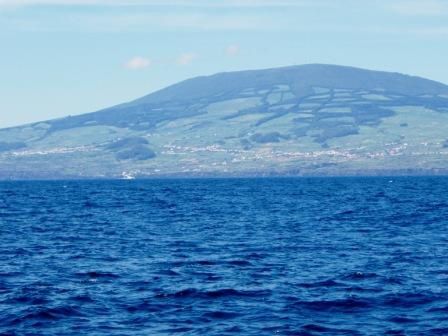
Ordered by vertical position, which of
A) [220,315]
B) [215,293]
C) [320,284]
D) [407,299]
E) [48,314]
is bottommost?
[407,299]

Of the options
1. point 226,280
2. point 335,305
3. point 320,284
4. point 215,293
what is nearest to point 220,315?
point 215,293

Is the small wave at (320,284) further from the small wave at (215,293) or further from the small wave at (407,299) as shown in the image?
the small wave at (407,299)

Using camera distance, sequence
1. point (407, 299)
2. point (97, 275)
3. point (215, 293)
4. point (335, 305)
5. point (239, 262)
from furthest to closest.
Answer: point (239, 262)
point (97, 275)
point (215, 293)
point (407, 299)
point (335, 305)

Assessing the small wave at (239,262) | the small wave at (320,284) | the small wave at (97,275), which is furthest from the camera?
the small wave at (239,262)

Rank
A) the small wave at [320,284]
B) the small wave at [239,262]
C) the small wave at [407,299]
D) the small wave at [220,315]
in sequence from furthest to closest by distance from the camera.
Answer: the small wave at [239,262]
the small wave at [320,284]
the small wave at [407,299]
the small wave at [220,315]

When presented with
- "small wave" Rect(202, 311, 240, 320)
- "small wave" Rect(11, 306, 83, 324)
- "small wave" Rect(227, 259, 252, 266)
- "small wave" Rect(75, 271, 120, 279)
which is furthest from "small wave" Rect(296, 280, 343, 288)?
"small wave" Rect(11, 306, 83, 324)

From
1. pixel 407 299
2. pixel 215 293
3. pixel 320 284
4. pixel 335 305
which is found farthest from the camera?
pixel 320 284

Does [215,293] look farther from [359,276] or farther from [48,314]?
[359,276]

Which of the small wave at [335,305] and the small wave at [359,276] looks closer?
the small wave at [335,305]

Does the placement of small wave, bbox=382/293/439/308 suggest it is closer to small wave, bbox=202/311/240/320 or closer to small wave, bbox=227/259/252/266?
small wave, bbox=202/311/240/320

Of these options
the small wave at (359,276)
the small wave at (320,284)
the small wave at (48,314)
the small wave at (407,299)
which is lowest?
the small wave at (407,299)

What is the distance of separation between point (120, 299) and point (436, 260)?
61.6 feet

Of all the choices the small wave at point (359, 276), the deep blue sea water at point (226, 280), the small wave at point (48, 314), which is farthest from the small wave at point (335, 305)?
the small wave at point (48, 314)

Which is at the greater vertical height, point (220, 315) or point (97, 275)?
point (97, 275)
